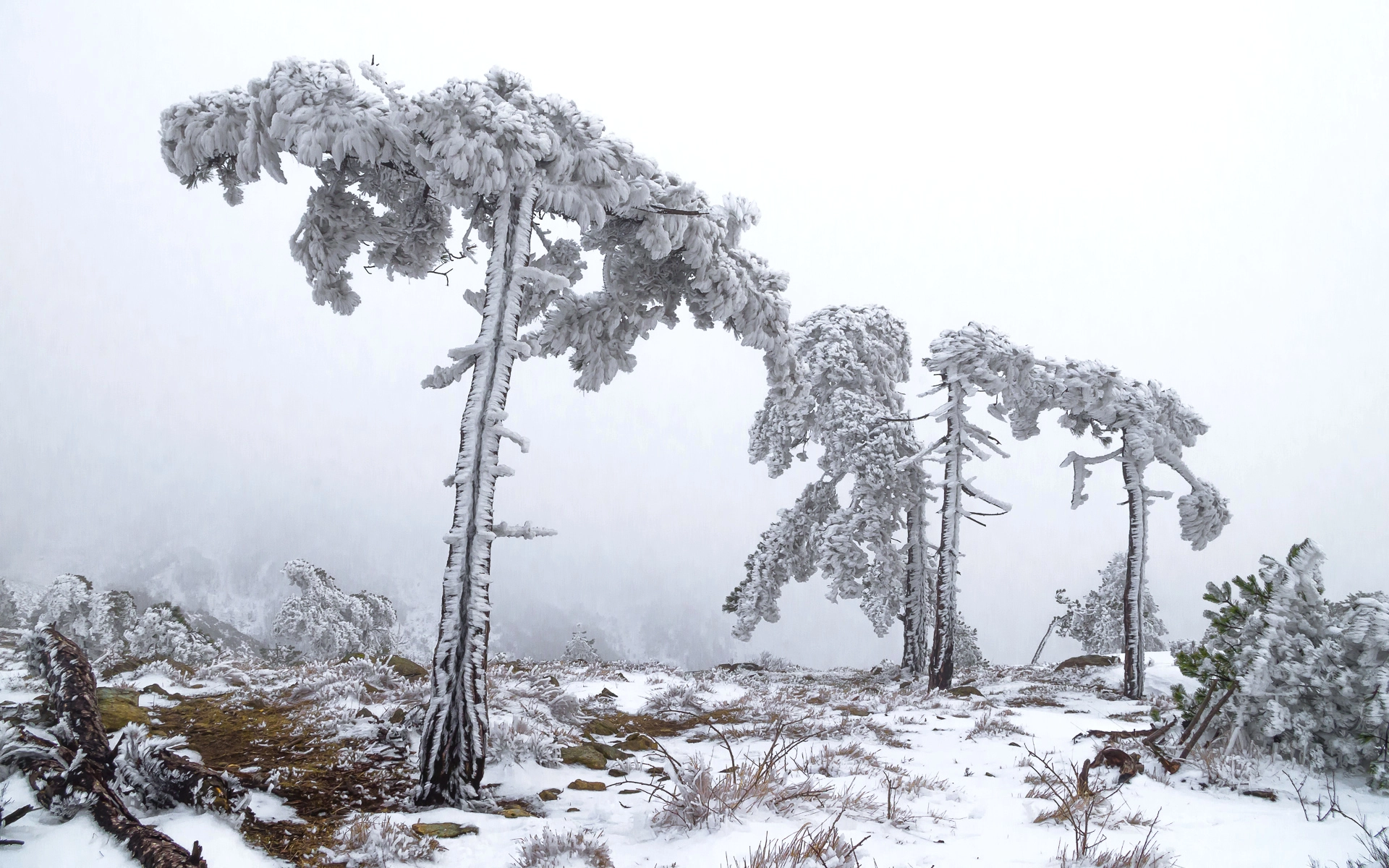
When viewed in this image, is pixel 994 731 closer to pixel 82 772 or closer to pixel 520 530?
pixel 520 530

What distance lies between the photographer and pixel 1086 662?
19984 mm

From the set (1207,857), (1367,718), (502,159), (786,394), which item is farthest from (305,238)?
(1367,718)

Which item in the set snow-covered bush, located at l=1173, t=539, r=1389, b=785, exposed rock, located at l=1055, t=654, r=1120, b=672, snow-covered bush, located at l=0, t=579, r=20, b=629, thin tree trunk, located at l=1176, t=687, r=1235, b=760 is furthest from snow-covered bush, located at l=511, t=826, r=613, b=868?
snow-covered bush, located at l=0, t=579, r=20, b=629

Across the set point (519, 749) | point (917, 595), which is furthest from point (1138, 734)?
point (917, 595)

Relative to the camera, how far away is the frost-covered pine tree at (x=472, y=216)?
19.0 ft

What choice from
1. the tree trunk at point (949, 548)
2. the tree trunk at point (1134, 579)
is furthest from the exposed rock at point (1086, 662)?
the tree trunk at point (949, 548)

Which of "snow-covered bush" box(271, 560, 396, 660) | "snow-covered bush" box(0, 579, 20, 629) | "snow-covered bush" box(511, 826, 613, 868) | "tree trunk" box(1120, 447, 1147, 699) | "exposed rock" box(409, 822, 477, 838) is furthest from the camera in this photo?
"snow-covered bush" box(0, 579, 20, 629)

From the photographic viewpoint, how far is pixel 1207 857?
3746 mm

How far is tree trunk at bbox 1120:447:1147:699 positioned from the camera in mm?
14711

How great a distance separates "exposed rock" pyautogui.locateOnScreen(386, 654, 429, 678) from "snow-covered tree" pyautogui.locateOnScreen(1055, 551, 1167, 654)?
23817 millimetres

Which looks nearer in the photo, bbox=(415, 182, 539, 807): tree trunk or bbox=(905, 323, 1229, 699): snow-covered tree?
bbox=(415, 182, 539, 807): tree trunk

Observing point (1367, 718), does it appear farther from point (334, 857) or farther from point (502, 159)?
point (502, 159)

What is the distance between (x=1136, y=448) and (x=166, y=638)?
2545 centimetres

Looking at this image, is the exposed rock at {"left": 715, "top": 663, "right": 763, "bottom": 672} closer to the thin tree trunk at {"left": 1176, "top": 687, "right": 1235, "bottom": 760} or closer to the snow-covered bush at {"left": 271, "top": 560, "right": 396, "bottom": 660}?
the snow-covered bush at {"left": 271, "top": 560, "right": 396, "bottom": 660}
